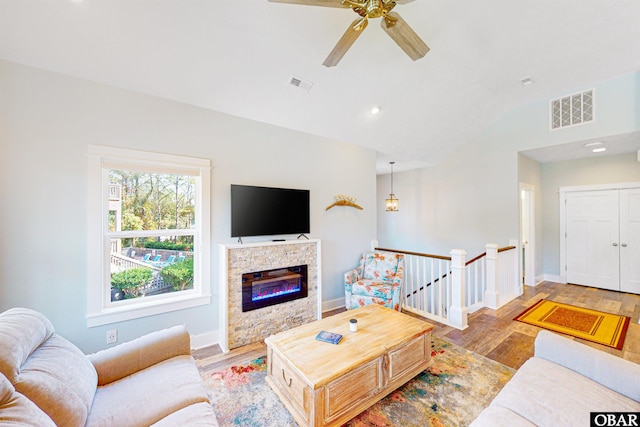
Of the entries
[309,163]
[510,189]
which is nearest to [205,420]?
[309,163]

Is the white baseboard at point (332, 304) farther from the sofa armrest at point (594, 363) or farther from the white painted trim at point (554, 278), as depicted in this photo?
the white painted trim at point (554, 278)

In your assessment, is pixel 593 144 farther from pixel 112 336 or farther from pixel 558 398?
pixel 112 336

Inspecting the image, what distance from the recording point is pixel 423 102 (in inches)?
141

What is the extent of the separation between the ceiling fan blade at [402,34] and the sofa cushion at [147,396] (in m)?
2.67

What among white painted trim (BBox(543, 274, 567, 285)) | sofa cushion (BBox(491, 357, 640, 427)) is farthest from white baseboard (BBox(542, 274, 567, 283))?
sofa cushion (BBox(491, 357, 640, 427))

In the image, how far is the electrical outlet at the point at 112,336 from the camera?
2.42m

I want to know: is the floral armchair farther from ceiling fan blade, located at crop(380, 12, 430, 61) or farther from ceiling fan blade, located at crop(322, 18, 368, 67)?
ceiling fan blade, located at crop(322, 18, 368, 67)

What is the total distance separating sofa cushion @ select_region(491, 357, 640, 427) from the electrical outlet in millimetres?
3207

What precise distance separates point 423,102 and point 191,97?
308 cm

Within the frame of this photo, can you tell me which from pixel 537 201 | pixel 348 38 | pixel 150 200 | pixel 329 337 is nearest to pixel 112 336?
pixel 150 200

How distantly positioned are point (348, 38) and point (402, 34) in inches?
15.4

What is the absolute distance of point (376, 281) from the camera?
3830 millimetres

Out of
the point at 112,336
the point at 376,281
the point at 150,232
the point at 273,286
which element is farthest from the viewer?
the point at 376,281

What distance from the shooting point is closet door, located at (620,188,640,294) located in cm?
449
